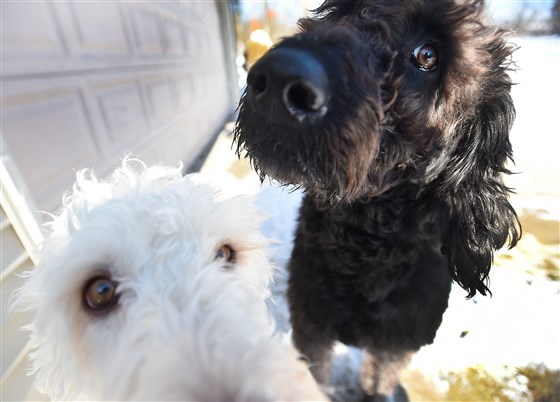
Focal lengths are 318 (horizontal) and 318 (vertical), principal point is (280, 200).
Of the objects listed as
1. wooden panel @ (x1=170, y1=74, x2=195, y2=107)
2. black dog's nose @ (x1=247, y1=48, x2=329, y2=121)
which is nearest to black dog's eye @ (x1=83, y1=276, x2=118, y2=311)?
black dog's nose @ (x1=247, y1=48, x2=329, y2=121)

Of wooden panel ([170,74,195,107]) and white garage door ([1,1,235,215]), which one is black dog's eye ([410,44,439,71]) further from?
wooden panel ([170,74,195,107])

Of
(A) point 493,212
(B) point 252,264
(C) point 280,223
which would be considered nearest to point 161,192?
(B) point 252,264

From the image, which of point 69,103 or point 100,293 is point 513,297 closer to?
point 100,293

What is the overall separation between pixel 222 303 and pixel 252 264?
15.4 inches

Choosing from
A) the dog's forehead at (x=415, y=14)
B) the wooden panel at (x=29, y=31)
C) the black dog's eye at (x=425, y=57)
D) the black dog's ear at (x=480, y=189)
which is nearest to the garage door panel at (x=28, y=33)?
the wooden panel at (x=29, y=31)

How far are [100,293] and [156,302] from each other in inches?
9.0

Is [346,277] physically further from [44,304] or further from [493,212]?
[44,304]

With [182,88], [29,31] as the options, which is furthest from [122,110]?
[182,88]

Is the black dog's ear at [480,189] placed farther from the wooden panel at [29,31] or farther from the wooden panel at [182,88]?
the wooden panel at [182,88]

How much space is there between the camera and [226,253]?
1288mm

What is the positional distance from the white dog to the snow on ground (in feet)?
1.49

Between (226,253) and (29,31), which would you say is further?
(29,31)

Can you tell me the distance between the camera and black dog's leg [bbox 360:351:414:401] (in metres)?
1.81

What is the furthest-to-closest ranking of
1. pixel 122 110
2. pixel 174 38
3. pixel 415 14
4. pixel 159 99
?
pixel 174 38 < pixel 159 99 < pixel 122 110 < pixel 415 14
